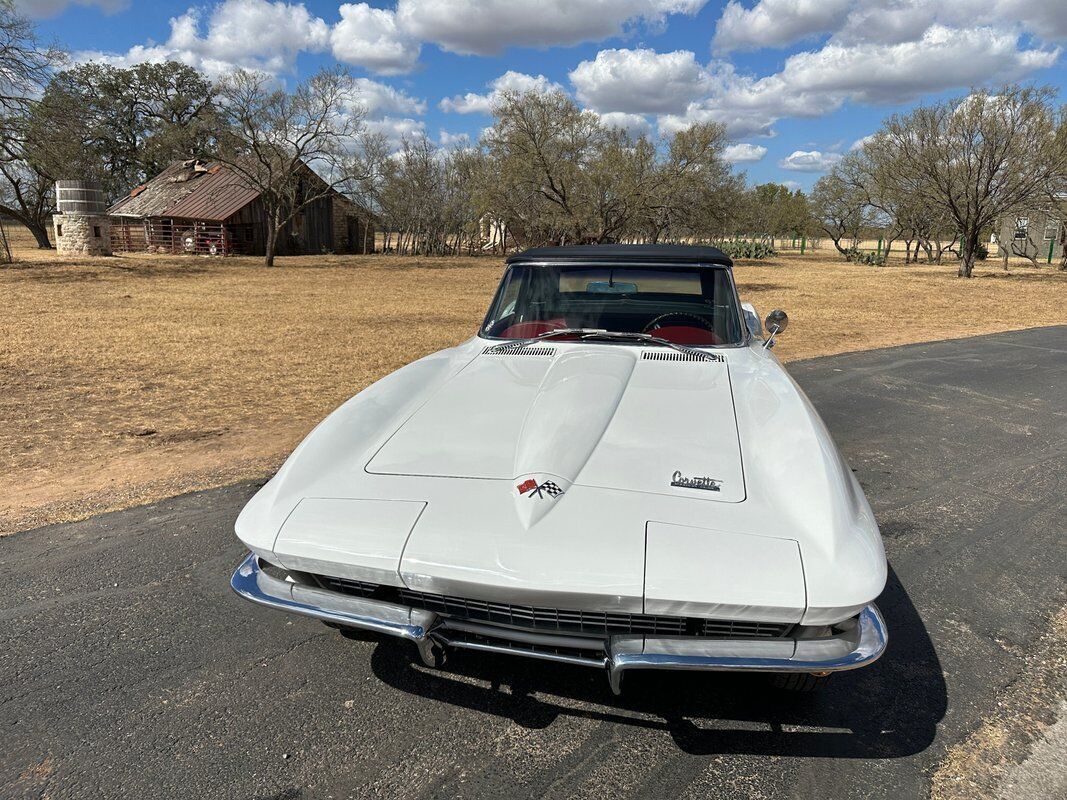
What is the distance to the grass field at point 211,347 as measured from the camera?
15.0ft

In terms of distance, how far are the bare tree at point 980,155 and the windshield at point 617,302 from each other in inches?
1110

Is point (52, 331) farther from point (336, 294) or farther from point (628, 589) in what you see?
point (628, 589)

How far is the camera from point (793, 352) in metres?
9.70

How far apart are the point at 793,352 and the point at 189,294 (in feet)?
50.1

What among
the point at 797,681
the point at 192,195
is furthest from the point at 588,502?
the point at 192,195

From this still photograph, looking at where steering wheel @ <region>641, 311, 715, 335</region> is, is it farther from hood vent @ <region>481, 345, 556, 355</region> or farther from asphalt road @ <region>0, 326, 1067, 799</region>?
asphalt road @ <region>0, 326, 1067, 799</region>

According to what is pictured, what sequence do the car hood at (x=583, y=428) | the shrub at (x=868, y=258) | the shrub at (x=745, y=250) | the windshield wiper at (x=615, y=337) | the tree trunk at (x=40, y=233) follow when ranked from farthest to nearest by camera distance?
the shrub at (x=745, y=250)
the shrub at (x=868, y=258)
the tree trunk at (x=40, y=233)
the windshield wiper at (x=615, y=337)
the car hood at (x=583, y=428)

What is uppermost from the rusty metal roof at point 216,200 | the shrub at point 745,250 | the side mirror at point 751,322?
the rusty metal roof at point 216,200

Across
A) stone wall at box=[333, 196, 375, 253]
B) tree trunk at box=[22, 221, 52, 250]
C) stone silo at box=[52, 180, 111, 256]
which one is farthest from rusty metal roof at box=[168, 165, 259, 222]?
tree trunk at box=[22, 221, 52, 250]

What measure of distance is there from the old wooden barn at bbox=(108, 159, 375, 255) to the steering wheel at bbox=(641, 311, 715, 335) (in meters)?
34.4

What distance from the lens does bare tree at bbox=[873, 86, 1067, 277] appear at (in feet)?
80.3

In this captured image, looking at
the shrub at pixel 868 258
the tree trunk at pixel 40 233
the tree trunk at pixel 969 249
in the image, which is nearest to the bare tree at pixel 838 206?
the shrub at pixel 868 258

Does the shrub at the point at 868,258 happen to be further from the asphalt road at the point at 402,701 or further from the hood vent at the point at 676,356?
the asphalt road at the point at 402,701

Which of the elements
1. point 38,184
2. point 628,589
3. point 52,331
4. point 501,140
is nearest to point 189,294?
point 52,331
